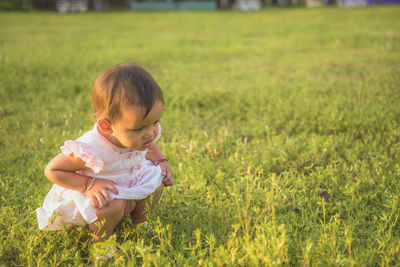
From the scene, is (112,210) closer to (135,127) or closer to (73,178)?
(73,178)

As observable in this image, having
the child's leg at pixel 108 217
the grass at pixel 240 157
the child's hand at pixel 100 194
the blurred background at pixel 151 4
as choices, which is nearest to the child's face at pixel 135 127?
the child's hand at pixel 100 194

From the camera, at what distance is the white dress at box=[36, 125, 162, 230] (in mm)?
2348

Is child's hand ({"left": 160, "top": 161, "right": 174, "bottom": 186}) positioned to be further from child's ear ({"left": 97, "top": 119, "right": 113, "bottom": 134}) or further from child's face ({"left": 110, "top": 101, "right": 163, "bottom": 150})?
child's ear ({"left": 97, "top": 119, "right": 113, "bottom": 134})

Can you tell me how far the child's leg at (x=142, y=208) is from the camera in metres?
2.76

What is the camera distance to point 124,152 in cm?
256

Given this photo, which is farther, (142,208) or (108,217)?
(142,208)

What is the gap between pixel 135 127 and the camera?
2318 mm

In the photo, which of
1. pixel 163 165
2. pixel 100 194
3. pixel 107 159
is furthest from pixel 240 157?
pixel 100 194

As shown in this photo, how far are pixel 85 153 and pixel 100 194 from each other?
1.00 ft

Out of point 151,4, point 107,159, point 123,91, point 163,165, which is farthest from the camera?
point 151,4

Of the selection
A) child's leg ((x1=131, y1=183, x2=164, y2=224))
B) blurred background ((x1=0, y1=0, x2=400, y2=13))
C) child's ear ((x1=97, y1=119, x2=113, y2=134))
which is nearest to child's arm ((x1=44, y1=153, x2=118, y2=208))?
child's ear ((x1=97, y1=119, x2=113, y2=134))

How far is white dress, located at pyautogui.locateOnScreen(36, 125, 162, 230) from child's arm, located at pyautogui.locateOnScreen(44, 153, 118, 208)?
0.20ft

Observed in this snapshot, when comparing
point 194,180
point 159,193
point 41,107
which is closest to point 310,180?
point 194,180

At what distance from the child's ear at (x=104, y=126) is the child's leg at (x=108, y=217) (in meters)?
0.50
